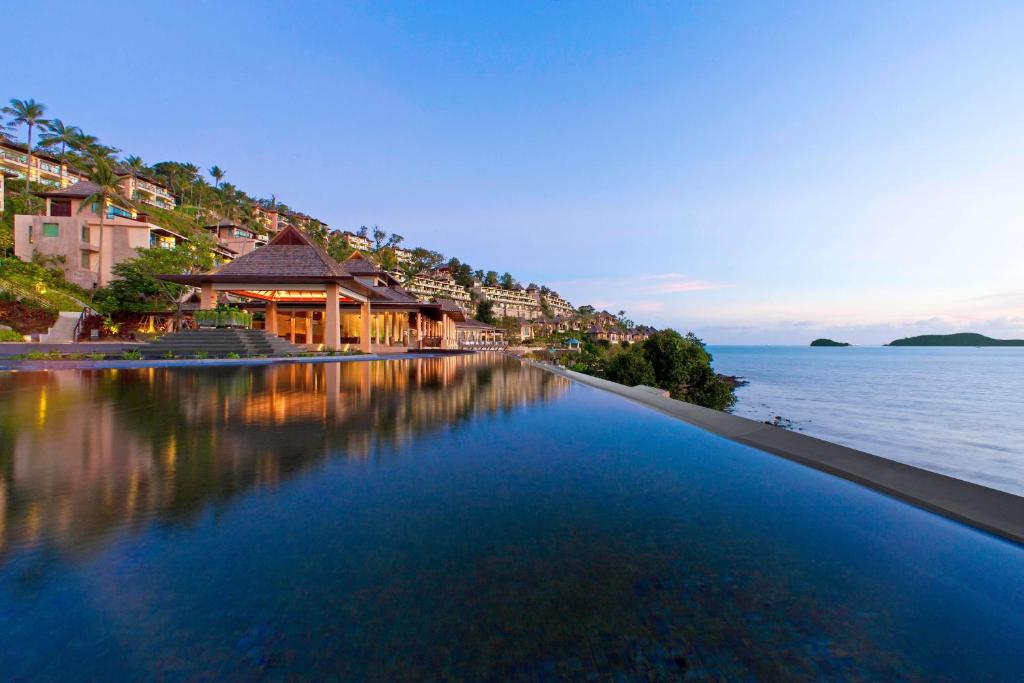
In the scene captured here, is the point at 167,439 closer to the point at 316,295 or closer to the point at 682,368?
the point at 316,295

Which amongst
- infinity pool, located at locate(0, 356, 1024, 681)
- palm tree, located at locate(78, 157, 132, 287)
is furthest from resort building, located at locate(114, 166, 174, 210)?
infinity pool, located at locate(0, 356, 1024, 681)

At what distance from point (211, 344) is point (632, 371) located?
21.3 m

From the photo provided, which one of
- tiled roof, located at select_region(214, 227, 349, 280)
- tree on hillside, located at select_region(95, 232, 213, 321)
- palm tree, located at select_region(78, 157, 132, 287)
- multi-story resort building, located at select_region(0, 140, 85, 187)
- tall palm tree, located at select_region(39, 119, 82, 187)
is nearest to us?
tiled roof, located at select_region(214, 227, 349, 280)

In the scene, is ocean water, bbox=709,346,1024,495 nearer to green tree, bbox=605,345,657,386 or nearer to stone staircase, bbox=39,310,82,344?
green tree, bbox=605,345,657,386

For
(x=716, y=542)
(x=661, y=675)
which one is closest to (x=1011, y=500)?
(x=716, y=542)

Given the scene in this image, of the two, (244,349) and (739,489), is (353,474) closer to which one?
(739,489)

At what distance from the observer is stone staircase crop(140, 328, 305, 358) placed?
1959cm

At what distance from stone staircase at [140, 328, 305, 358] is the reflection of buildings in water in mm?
10093

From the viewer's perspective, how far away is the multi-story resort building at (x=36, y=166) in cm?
4925

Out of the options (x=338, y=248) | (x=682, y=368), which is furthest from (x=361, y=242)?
(x=682, y=368)

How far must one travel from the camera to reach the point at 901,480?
144 inches

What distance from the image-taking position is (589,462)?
4262 mm

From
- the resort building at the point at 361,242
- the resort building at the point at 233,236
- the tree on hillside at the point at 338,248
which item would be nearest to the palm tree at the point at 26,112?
the resort building at the point at 233,236

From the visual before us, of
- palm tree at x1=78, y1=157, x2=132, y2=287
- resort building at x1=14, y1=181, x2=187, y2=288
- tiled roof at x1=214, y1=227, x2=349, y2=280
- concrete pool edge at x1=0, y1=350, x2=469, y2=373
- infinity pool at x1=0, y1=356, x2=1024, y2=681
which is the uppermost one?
palm tree at x1=78, y1=157, x2=132, y2=287
